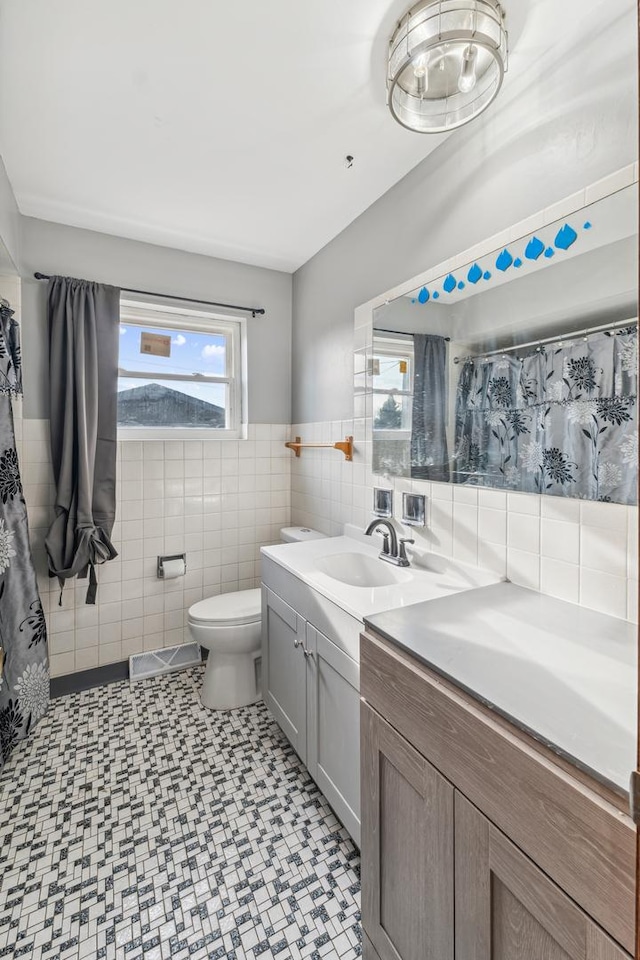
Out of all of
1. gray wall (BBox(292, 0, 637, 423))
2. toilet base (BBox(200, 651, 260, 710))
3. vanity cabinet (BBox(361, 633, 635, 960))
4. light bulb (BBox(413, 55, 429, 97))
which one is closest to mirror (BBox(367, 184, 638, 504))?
gray wall (BBox(292, 0, 637, 423))

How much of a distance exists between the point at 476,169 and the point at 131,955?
2.50m

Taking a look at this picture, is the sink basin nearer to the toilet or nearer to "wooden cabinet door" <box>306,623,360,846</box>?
"wooden cabinet door" <box>306,623,360,846</box>

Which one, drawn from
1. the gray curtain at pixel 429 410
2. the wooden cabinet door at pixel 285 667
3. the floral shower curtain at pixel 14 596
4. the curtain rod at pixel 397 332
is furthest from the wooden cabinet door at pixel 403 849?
the floral shower curtain at pixel 14 596

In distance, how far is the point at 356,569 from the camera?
1.90 metres

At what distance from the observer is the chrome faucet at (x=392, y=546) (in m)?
1.70

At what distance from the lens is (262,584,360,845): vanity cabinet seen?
1.30m

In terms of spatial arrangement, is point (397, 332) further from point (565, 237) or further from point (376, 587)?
point (376, 587)

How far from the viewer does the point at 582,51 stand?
1.10 m

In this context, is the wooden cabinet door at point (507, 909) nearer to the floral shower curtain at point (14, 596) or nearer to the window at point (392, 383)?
the window at point (392, 383)

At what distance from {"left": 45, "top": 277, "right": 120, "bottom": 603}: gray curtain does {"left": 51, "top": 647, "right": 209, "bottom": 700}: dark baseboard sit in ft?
1.44

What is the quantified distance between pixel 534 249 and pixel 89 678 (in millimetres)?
2787

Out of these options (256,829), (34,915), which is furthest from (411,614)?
(34,915)

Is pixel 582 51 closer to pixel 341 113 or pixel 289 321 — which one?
pixel 341 113

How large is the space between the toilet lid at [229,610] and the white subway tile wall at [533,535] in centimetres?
71
